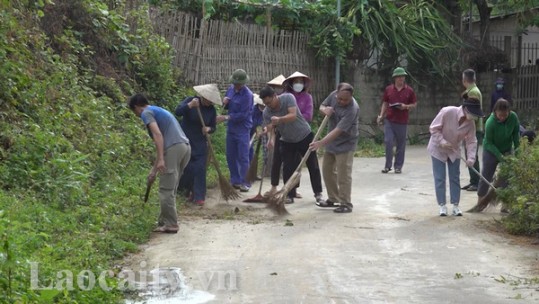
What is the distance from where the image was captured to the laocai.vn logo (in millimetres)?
7469

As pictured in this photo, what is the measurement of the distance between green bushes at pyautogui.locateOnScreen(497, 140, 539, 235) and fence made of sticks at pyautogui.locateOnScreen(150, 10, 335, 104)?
865cm

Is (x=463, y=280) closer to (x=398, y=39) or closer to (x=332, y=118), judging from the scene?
(x=332, y=118)

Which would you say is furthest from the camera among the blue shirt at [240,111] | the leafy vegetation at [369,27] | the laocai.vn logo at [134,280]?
the leafy vegetation at [369,27]

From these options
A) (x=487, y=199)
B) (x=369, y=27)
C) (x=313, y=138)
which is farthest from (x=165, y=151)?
(x=369, y=27)

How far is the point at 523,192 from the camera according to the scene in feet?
37.6

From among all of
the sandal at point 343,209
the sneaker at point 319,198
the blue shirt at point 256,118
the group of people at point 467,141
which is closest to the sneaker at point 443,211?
the group of people at point 467,141

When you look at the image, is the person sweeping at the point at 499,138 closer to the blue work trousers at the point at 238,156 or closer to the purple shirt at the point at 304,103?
the purple shirt at the point at 304,103

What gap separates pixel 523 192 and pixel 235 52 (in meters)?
9.78

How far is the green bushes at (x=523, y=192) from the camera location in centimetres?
1106

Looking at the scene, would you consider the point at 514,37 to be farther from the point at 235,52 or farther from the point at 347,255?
the point at 347,255

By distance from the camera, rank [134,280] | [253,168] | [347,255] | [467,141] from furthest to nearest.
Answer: [253,168]
[467,141]
[347,255]
[134,280]

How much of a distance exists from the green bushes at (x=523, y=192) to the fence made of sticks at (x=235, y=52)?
865 centimetres

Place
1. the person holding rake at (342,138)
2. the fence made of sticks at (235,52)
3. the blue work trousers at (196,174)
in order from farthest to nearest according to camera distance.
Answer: the fence made of sticks at (235,52), the blue work trousers at (196,174), the person holding rake at (342,138)

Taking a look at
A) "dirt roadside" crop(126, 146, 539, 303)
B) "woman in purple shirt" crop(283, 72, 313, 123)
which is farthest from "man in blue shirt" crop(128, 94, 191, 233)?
"woman in purple shirt" crop(283, 72, 313, 123)
